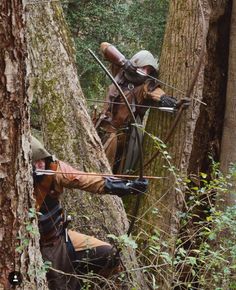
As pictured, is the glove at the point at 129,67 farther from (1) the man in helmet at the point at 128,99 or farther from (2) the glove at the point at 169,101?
(2) the glove at the point at 169,101

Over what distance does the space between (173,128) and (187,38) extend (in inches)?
36.4

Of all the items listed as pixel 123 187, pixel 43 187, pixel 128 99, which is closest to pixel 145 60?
pixel 128 99

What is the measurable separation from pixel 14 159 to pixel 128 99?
3.84 meters

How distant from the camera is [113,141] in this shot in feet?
21.0

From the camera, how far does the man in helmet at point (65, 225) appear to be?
3779 millimetres

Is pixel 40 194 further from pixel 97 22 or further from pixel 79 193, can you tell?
pixel 97 22

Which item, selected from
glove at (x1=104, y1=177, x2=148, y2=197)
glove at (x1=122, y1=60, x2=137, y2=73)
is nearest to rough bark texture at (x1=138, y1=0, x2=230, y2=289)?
glove at (x1=122, y1=60, x2=137, y2=73)

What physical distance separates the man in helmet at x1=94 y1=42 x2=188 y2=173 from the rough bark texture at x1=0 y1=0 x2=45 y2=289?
3.08 m

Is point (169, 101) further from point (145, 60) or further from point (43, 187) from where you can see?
point (43, 187)

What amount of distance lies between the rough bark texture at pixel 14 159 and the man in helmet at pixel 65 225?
3.63 ft

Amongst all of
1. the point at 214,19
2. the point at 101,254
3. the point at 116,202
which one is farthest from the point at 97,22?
the point at 101,254

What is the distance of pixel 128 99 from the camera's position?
19.8 feet

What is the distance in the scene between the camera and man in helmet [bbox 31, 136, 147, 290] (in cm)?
378

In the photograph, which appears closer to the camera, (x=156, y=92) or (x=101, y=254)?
(x=101, y=254)
